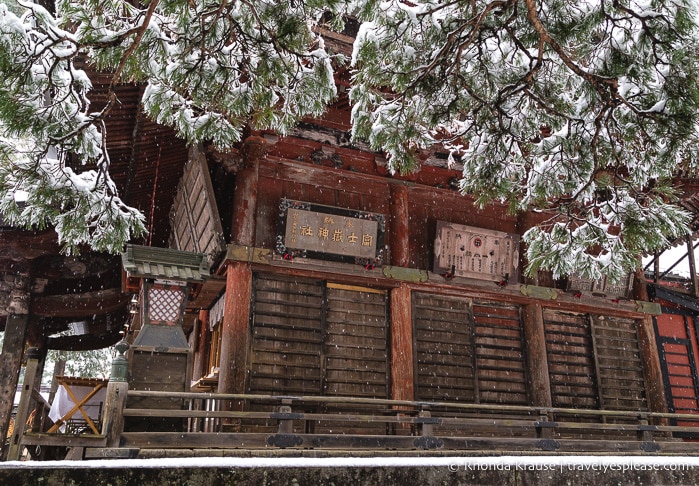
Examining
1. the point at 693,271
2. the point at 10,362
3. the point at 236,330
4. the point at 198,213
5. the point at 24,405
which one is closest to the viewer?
the point at 24,405

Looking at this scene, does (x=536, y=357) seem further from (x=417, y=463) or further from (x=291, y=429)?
(x=417, y=463)

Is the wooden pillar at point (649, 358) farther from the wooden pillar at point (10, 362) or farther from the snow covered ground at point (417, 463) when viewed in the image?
the wooden pillar at point (10, 362)

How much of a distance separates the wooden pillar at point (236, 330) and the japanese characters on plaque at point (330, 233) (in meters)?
0.84

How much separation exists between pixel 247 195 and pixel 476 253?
14.6 ft

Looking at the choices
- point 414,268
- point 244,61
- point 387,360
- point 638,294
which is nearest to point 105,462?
point 244,61

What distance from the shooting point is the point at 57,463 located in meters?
3.29

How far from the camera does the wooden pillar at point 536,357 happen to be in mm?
10023

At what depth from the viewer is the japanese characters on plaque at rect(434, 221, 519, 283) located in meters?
10.1

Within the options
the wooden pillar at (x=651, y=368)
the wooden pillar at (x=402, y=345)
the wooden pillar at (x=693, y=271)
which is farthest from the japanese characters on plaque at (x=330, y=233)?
the wooden pillar at (x=693, y=271)

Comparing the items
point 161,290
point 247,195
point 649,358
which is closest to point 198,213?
point 247,195

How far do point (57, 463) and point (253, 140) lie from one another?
21.4 ft

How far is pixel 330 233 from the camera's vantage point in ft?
30.9

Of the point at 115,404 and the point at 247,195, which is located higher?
the point at 247,195

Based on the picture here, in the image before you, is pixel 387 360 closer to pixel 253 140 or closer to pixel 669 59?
pixel 253 140
